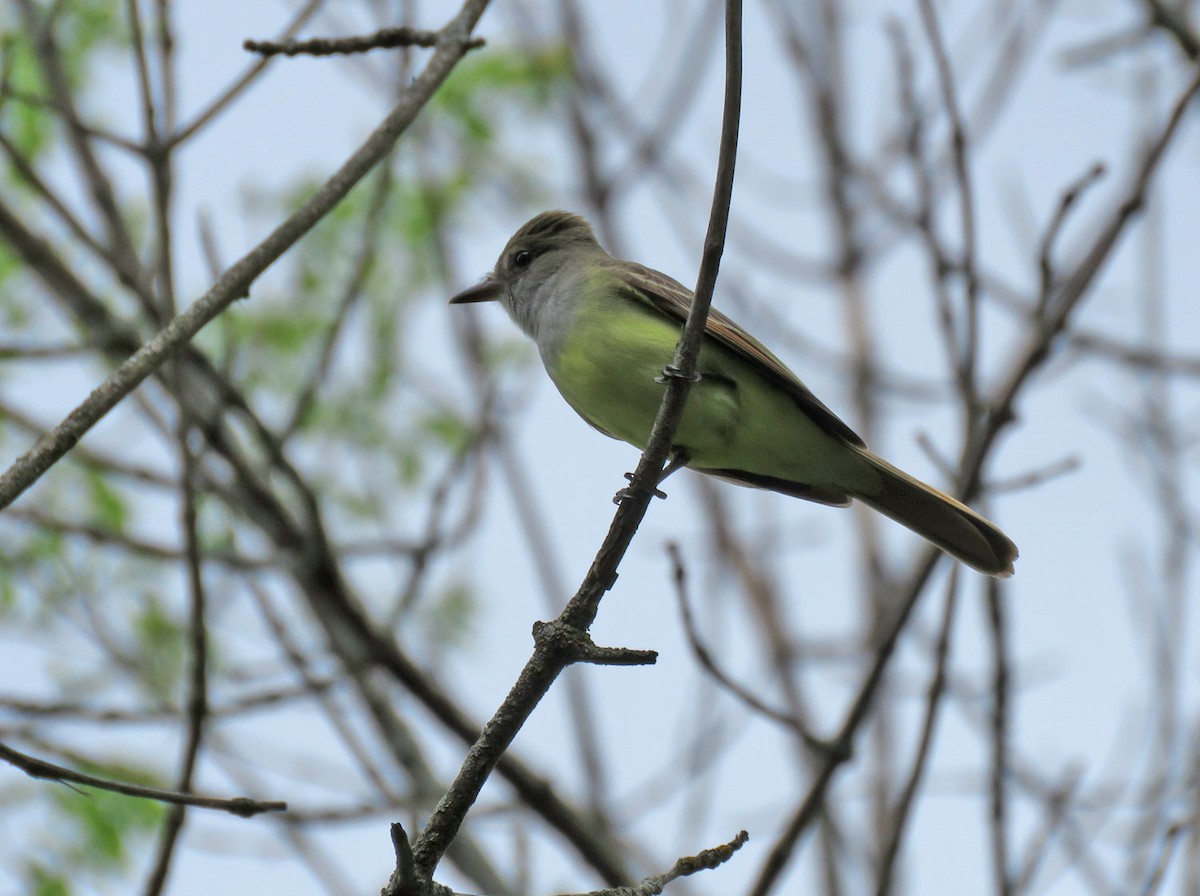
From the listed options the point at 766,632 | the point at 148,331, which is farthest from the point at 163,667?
the point at 766,632

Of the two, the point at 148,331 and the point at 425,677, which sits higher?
the point at 148,331

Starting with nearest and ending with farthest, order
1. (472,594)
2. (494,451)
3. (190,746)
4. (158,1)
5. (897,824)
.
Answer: (190,746) < (158,1) < (897,824) < (494,451) < (472,594)

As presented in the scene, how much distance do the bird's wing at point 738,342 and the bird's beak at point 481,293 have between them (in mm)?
1085

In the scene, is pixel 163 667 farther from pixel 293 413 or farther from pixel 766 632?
pixel 766 632

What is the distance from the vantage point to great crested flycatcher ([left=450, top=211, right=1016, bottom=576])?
5289mm

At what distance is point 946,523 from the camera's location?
5.47 meters

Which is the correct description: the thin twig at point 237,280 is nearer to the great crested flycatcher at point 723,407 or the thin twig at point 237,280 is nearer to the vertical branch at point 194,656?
the vertical branch at point 194,656

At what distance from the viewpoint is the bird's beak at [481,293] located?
21.9 ft

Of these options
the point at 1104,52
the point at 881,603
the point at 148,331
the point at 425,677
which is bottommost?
the point at 425,677

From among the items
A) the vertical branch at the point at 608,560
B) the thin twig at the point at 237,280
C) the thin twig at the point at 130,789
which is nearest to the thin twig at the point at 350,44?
the thin twig at the point at 237,280

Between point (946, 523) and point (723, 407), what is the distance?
3.32ft

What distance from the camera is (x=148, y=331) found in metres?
6.22

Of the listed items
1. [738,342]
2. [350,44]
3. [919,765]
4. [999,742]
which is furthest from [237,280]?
[999,742]

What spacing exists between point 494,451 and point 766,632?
2.69 metres
